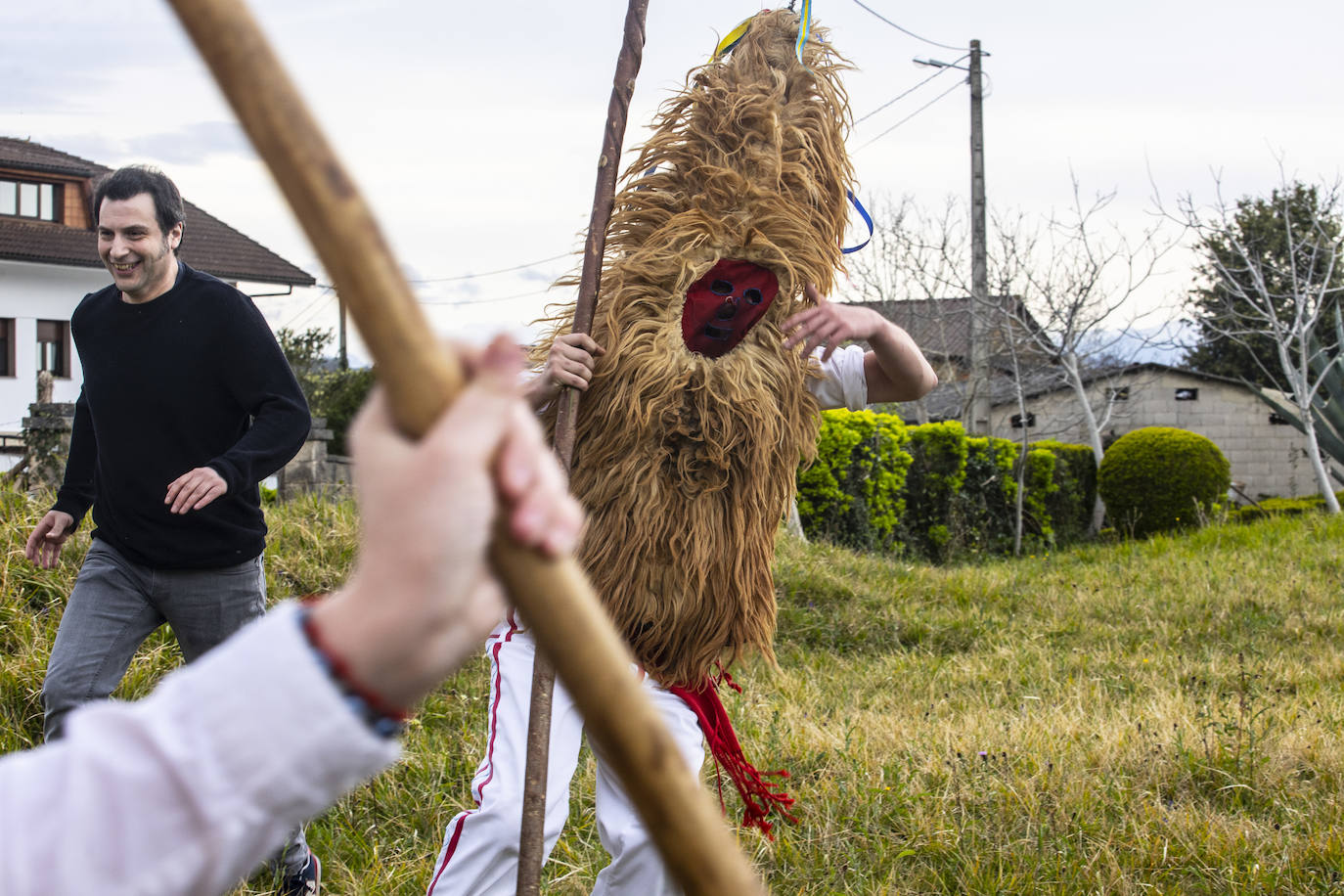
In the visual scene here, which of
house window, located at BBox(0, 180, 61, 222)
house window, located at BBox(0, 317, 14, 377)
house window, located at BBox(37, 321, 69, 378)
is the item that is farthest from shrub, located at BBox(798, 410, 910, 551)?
house window, located at BBox(0, 180, 61, 222)

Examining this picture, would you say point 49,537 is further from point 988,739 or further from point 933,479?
point 933,479

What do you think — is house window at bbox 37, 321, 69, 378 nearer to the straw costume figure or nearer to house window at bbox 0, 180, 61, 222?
house window at bbox 0, 180, 61, 222

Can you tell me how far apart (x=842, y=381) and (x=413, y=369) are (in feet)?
7.93

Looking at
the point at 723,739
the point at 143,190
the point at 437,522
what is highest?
the point at 143,190

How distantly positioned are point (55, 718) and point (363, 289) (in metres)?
3.24

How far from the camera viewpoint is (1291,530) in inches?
423

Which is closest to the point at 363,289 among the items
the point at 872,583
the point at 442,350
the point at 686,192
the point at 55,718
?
the point at 442,350

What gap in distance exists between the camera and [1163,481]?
47.7 feet

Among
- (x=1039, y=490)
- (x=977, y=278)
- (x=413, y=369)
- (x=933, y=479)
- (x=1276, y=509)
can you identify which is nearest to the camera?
(x=413, y=369)

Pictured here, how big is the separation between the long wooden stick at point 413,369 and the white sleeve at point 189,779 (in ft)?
0.61

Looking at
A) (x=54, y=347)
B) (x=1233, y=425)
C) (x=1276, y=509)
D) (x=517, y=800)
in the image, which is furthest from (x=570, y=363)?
(x=54, y=347)

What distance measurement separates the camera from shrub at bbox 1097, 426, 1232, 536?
14.4 metres

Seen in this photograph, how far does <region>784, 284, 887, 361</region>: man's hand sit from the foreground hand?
1900 millimetres

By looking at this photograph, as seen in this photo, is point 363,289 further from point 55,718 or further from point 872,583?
point 872,583
